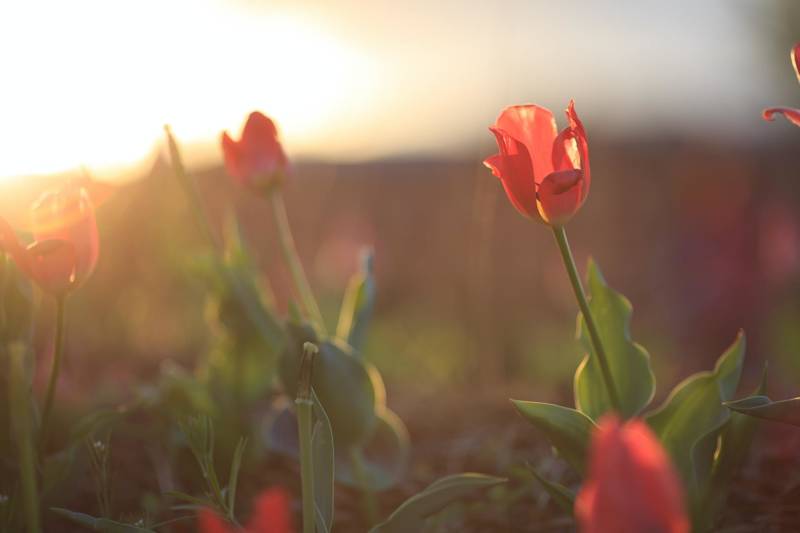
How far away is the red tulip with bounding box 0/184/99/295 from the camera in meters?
1.10

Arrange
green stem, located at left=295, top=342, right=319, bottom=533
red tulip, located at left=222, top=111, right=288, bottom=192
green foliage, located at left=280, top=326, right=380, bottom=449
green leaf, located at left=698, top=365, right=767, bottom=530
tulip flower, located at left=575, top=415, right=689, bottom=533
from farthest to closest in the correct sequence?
red tulip, located at left=222, top=111, right=288, bottom=192 → green foliage, located at left=280, top=326, right=380, bottom=449 → green leaf, located at left=698, top=365, right=767, bottom=530 → green stem, located at left=295, top=342, right=319, bottom=533 → tulip flower, located at left=575, top=415, right=689, bottom=533

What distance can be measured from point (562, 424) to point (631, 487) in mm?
518

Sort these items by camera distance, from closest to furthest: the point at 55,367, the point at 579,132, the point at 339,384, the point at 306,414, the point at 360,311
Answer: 1. the point at 306,414
2. the point at 579,132
3. the point at 55,367
4. the point at 339,384
5. the point at 360,311

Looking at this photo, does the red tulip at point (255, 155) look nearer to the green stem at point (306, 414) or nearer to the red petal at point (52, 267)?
the red petal at point (52, 267)

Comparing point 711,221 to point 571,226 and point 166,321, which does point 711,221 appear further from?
point 571,226

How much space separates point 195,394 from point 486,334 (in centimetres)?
117

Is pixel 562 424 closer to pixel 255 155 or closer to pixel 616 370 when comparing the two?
pixel 616 370

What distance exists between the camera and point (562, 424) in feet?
3.36

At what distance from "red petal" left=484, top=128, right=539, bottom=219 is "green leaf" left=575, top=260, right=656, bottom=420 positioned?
0.67 ft

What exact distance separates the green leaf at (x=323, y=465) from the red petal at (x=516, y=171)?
343 mm

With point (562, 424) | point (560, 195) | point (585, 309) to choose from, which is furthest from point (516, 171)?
point (562, 424)

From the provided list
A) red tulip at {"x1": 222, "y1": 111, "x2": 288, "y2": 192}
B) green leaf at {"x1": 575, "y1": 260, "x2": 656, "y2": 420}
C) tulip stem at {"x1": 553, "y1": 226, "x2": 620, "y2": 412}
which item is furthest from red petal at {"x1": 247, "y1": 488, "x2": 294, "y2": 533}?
red tulip at {"x1": 222, "y1": 111, "x2": 288, "y2": 192}

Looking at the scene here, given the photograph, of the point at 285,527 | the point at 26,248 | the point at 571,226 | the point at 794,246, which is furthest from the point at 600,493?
the point at 571,226

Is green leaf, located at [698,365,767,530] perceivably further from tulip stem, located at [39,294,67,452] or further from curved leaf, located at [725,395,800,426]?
tulip stem, located at [39,294,67,452]
